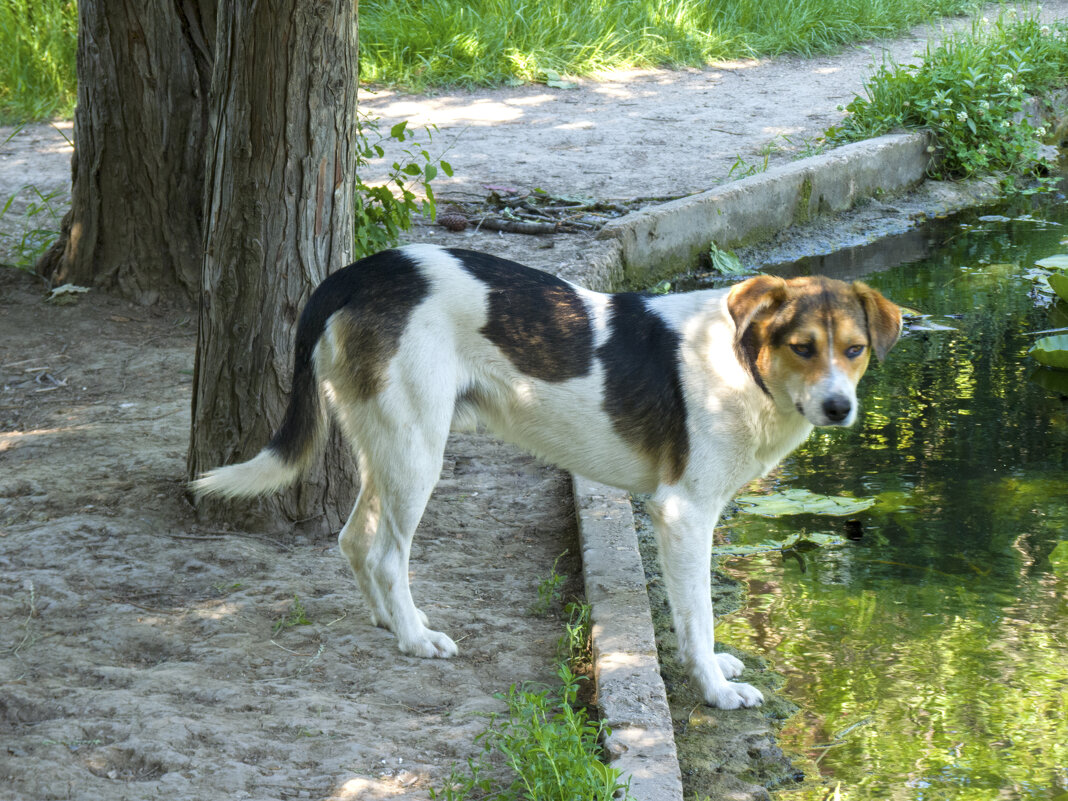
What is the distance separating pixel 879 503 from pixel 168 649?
2.91 meters

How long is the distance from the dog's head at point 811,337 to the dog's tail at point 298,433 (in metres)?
1.23

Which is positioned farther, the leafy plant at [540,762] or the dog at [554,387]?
the dog at [554,387]

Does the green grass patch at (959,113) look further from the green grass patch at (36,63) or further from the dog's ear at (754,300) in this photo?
the green grass patch at (36,63)

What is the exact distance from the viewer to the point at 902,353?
6160 mm

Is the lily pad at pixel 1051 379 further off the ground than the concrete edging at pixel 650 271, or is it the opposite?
the concrete edging at pixel 650 271

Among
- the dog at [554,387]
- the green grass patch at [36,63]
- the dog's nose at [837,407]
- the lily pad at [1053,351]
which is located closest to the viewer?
the dog's nose at [837,407]

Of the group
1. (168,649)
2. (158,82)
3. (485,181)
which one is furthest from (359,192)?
(168,649)

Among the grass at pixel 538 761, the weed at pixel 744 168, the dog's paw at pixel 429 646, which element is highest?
the weed at pixel 744 168

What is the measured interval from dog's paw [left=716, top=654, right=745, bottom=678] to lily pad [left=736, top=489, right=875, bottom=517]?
3.96 ft

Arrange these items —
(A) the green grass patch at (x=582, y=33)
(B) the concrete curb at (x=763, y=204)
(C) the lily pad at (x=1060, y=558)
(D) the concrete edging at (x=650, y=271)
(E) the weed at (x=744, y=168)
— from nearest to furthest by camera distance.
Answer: (D) the concrete edging at (x=650, y=271), (C) the lily pad at (x=1060, y=558), (B) the concrete curb at (x=763, y=204), (E) the weed at (x=744, y=168), (A) the green grass patch at (x=582, y=33)

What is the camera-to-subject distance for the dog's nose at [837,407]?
3.02 m

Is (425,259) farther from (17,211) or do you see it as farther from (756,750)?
(17,211)

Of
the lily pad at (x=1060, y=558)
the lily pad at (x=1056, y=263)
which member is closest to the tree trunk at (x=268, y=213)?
the lily pad at (x=1060, y=558)

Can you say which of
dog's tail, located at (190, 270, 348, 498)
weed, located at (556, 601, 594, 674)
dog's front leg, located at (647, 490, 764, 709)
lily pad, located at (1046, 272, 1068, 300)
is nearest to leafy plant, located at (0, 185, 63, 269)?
dog's tail, located at (190, 270, 348, 498)
